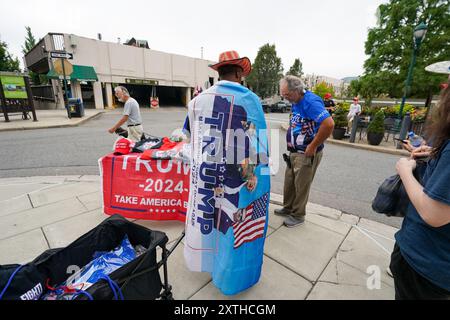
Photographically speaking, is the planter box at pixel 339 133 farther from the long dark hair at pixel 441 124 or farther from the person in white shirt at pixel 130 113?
the long dark hair at pixel 441 124

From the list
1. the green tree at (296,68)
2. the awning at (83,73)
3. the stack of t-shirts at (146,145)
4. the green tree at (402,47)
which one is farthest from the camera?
the green tree at (296,68)

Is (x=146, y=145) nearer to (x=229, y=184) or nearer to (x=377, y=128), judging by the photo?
(x=229, y=184)

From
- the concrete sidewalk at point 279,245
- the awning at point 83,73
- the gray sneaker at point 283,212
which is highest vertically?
the awning at point 83,73

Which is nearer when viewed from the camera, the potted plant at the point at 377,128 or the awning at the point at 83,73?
the potted plant at the point at 377,128

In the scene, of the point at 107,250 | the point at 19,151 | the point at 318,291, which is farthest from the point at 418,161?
the point at 19,151

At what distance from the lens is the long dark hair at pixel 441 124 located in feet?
3.20

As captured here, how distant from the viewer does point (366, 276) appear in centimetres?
222

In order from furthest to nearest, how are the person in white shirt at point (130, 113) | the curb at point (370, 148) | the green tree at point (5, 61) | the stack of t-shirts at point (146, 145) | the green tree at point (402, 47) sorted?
the green tree at point (5, 61), the green tree at point (402, 47), the curb at point (370, 148), the person in white shirt at point (130, 113), the stack of t-shirts at point (146, 145)

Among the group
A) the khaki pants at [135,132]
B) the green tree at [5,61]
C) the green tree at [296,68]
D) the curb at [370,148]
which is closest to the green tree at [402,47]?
the curb at [370,148]

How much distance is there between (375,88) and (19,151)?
25029 millimetres

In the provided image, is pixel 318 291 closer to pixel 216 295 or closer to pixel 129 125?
pixel 216 295

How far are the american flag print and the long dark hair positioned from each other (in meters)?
1.11

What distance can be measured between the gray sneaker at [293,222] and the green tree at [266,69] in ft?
135

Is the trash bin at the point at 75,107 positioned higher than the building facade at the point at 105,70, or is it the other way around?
the building facade at the point at 105,70
